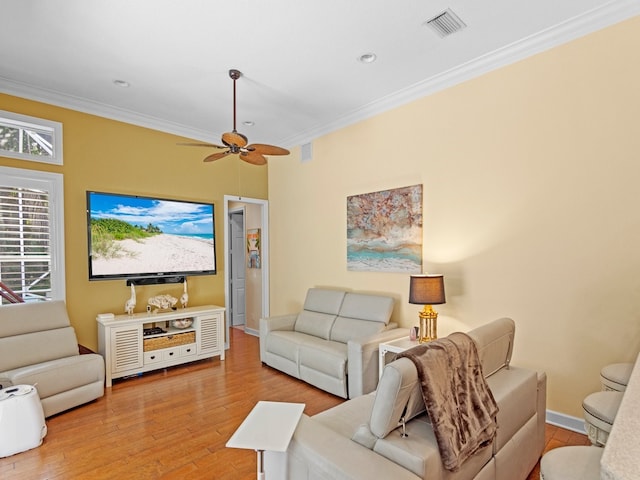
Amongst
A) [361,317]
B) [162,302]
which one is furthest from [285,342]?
[162,302]

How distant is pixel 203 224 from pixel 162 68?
2.21 m

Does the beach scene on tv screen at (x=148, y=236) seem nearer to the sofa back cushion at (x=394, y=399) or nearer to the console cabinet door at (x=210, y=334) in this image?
the console cabinet door at (x=210, y=334)

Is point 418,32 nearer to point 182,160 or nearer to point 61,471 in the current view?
point 182,160

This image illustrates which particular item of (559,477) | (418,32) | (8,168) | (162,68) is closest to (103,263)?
(8,168)

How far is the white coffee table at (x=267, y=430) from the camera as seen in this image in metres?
1.46

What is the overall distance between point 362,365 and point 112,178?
3.67 metres

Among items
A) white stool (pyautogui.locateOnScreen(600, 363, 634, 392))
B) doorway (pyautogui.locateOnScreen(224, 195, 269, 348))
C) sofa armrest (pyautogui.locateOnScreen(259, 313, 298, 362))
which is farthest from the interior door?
white stool (pyautogui.locateOnScreen(600, 363, 634, 392))

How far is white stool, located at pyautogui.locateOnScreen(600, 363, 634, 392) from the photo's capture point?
6.76ft

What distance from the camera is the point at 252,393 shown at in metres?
3.63

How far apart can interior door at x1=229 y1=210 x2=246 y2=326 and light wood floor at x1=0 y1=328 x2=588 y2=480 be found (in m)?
2.48

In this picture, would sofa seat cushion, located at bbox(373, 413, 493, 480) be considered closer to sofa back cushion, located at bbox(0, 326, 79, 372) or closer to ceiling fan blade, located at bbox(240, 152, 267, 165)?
ceiling fan blade, located at bbox(240, 152, 267, 165)

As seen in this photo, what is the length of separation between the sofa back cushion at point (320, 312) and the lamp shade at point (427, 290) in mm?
1295

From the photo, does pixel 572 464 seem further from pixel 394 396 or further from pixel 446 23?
pixel 446 23

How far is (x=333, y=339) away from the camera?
13.3 ft
